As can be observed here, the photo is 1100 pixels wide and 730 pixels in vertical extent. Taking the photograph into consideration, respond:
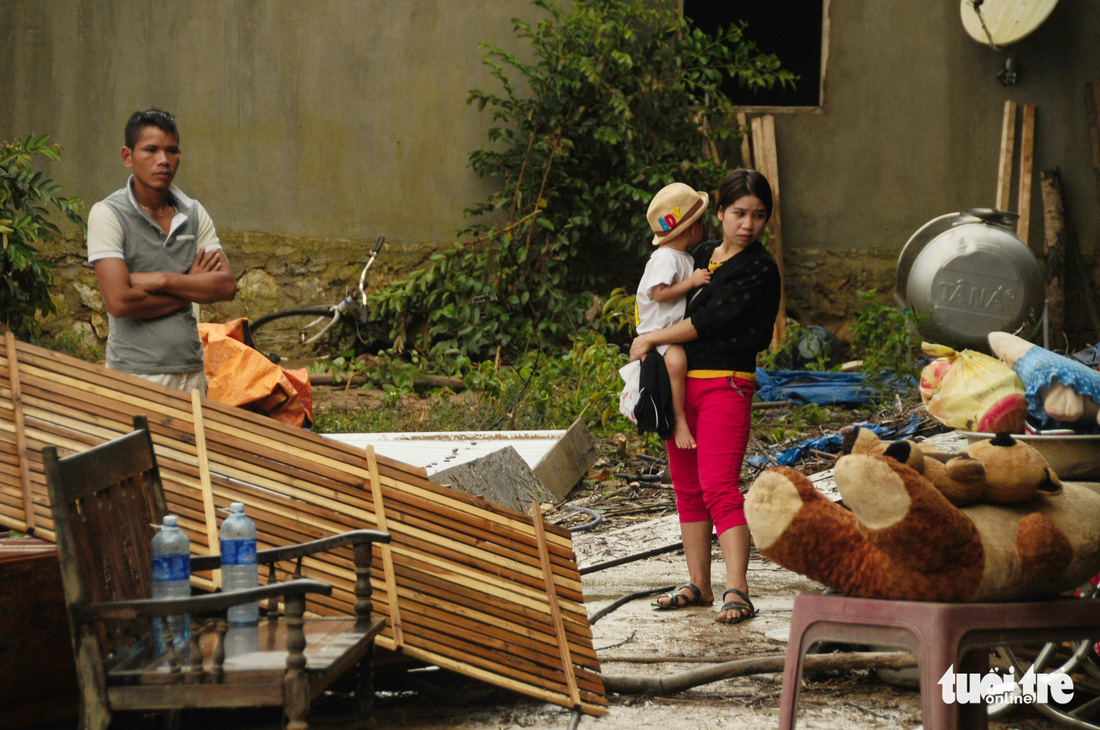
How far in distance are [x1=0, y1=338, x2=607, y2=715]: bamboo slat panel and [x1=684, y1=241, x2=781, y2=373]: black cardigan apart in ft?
3.97

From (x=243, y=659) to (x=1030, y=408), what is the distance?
236 centimetres

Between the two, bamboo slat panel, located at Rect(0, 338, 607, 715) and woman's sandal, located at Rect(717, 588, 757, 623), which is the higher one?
bamboo slat panel, located at Rect(0, 338, 607, 715)

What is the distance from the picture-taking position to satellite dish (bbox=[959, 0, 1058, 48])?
845cm

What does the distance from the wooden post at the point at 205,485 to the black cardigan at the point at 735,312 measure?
184 cm

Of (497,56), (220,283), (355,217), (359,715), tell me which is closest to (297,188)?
(355,217)

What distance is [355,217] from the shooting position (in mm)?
9055

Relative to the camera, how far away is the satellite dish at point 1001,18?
8.45 metres

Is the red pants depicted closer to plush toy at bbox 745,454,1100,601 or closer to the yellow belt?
the yellow belt

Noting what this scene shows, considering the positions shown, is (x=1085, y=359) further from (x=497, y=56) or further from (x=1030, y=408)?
(x=497, y=56)

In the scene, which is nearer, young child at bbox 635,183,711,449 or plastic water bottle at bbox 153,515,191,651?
plastic water bottle at bbox 153,515,191,651

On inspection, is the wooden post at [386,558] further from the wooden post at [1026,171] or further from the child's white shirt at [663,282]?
the wooden post at [1026,171]

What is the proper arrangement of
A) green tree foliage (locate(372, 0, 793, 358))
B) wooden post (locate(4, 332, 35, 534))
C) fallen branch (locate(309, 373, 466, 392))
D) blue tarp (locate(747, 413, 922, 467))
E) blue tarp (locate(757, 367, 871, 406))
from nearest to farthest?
wooden post (locate(4, 332, 35, 534)) → blue tarp (locate(747, 413, 922, 467)) → blue tarp (locate(757, 367, 871, 406)) → fallen branch (locate(309, 373, 466, 392)) → green tree foliage (locate(372, 0, 793, 358))

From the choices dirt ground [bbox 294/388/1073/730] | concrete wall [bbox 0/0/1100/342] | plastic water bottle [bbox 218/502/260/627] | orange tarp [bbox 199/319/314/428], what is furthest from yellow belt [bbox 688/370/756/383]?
concrete wall [bbox 0/0/1100/342]

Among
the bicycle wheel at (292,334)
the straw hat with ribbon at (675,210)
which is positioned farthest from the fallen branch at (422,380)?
the straw hat with ribbon at (675,210)
